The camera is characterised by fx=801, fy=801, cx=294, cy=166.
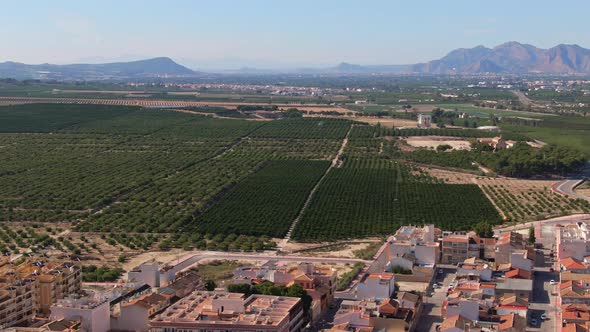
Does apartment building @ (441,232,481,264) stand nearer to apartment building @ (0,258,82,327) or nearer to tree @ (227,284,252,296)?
tree @ (227,284,252,296)

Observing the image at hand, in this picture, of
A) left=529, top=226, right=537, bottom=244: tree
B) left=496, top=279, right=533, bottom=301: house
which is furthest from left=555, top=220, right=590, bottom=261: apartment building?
left=496, top=279, right=533, bottom=301: house

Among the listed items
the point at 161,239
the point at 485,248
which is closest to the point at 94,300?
the point at 161,239

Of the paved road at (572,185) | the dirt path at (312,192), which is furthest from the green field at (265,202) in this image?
the paved road at (572,185)

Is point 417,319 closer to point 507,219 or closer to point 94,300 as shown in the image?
point 94,300

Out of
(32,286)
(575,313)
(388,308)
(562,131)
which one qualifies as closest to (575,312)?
(575,313)

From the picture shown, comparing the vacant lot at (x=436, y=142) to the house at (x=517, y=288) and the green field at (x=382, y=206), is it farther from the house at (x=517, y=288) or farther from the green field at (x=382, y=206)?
the house at (x=517, y=288)

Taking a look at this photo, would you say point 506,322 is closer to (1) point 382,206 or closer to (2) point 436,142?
(1) point 382,206
